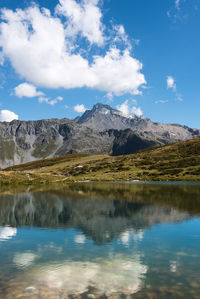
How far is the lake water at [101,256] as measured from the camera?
16.4 metres

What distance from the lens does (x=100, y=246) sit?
26.5 m

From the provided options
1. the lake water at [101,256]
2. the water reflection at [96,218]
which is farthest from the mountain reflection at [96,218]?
the lake water at [101,256]

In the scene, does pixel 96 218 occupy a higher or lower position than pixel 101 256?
higher

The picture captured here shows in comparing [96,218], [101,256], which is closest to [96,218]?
[96,218]

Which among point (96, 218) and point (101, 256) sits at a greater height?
point (96, 218)

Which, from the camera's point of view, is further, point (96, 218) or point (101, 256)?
point (96, 218)

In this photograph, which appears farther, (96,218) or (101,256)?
(96,218)

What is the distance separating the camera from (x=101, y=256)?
912 inches

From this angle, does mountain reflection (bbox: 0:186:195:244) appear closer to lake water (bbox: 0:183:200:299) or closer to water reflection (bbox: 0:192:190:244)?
water reflection (bbox: 0:192:190:244)

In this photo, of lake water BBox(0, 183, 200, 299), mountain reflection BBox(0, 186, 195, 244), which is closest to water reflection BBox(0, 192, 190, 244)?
mountain reflection BBox(0, 186, 195, 244)

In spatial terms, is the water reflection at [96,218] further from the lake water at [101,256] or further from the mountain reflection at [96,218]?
the lake water at [101,256]

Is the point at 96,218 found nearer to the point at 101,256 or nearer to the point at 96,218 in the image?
the point at 96,218

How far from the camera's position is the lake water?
16391 millimetres

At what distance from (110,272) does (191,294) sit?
20.5 feet
